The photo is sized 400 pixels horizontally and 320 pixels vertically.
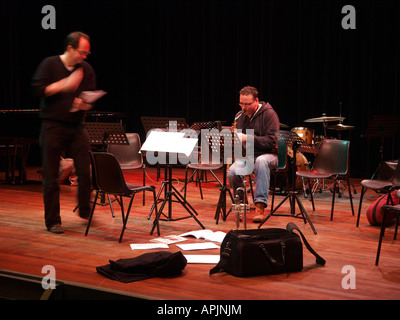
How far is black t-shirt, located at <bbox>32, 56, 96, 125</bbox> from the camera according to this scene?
371 centimetres

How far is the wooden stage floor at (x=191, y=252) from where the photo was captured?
2762 mm

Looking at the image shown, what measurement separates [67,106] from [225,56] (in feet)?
20.2

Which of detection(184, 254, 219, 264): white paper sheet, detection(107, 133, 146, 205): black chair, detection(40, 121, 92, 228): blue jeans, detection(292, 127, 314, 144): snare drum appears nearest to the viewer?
detection(184, 254, 219, 264): white paper sheet

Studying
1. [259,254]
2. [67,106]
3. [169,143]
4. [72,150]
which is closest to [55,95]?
[67,106]

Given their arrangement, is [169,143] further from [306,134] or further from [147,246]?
[306,134]

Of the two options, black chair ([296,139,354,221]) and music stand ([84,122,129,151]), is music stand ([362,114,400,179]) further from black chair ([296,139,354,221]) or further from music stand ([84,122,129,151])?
music stand ([84,122,129,151])

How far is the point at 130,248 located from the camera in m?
3.71

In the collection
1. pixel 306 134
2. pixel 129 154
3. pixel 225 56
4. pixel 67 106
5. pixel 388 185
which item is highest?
pixel 225 56

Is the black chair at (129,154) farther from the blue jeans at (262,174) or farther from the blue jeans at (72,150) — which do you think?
the blue jeans at (72,150)

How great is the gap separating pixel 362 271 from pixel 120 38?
28.0ft

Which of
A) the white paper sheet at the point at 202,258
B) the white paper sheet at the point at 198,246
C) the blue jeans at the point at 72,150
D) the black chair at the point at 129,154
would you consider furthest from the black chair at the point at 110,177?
the black chair at the point at 129,154

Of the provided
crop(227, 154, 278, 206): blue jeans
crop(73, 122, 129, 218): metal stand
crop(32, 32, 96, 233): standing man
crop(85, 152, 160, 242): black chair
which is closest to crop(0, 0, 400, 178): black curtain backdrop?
crop(227, 154, 278, 206): blue jeans

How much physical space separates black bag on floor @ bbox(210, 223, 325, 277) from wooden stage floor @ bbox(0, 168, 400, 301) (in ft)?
0.18

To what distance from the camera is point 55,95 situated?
12.3 ft
